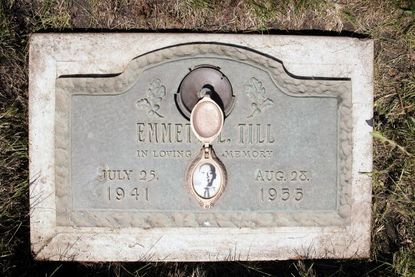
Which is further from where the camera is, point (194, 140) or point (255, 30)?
point (255, 30)

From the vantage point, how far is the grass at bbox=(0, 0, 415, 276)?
2.65 meters

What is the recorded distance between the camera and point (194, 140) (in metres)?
2.48

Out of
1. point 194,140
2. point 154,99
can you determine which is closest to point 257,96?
point 194,140

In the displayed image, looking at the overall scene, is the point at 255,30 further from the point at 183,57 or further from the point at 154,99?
the point at 154,99

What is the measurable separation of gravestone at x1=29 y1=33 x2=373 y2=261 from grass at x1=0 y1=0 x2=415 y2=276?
0.15 metres

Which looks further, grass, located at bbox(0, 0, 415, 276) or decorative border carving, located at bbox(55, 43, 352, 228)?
grass, located at bbox(0, 0, 415, 276)

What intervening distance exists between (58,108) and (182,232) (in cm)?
91

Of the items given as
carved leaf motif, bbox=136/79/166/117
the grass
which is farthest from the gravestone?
the grass

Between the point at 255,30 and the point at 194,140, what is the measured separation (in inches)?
27.6

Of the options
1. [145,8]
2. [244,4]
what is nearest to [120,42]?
[145,8]

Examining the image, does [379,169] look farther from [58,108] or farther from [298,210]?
[58,108]

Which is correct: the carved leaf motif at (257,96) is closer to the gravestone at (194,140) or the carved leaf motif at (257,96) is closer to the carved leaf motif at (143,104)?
the gravestone at (194,140)

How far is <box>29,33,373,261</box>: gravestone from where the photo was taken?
2.49 meters

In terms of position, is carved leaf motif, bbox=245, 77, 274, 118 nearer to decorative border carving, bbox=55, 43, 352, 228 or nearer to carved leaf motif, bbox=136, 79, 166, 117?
decorative border carving, bbox=55, 43, 352, 228
